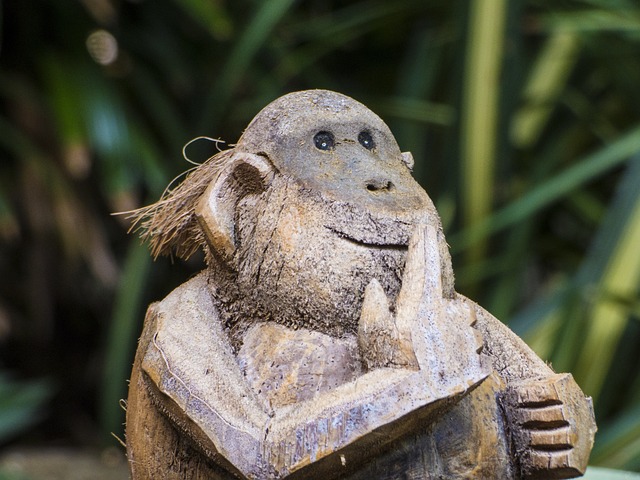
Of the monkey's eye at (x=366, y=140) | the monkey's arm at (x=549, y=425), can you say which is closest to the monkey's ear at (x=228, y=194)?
the monkey's eye at (x=366, y=140)

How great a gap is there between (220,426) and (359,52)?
94.5 inches

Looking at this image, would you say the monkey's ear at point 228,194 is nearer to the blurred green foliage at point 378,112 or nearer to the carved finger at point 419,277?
the carved finger at point 419,277

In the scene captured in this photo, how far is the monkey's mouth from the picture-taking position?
1.12m

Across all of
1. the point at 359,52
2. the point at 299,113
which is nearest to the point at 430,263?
the point at 299,113

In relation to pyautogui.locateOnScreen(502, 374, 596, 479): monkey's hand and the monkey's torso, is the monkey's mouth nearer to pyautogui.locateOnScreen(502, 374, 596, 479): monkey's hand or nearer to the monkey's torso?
the monkey's torso

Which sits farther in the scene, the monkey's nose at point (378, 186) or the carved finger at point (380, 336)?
the monkey's nose at point (378, 186)

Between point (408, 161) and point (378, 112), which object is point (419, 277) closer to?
point (408, 161)

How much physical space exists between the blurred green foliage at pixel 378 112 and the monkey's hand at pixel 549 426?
3.40 feet

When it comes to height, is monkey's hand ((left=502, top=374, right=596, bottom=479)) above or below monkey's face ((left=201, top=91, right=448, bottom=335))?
below

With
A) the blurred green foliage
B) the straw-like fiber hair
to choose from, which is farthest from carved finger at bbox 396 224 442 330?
the blurred green foliage

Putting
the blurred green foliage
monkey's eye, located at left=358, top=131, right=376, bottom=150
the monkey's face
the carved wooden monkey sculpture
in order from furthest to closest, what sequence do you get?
the blurred green foliage, monkey's eye, located at left=358, top=131, right=376, bottom=150, the monkey's face, the carved wooden monkey sculpture

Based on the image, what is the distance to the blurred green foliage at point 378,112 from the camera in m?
2.34

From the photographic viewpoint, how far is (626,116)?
290cm

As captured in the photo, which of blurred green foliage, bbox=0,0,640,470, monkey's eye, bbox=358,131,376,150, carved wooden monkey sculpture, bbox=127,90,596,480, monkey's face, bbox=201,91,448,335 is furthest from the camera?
blurred green foliage, bbox=0,0,640,470
